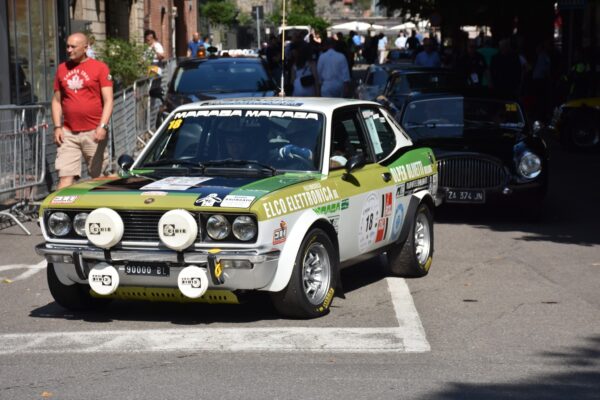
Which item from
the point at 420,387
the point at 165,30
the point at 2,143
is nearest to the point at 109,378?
the point at 420,387

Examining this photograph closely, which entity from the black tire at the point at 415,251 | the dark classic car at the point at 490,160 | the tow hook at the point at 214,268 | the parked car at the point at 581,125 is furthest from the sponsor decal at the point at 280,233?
the parked car at the point at 581,125

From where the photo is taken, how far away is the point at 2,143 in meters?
12.6

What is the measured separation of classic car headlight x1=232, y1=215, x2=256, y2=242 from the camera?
293 inches

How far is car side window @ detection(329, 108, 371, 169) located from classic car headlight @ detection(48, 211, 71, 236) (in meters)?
1.92

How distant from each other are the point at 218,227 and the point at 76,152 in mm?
5258

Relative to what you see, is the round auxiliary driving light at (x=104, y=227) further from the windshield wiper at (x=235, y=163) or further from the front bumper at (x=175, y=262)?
the windshield wiper at (x=235, y=163)

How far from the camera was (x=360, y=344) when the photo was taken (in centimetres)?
723

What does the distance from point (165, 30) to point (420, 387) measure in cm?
4282

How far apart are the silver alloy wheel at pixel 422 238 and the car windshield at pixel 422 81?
10.4 metres

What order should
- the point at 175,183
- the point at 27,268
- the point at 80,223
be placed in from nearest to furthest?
the point at 80,223 → the point at 175,183 → the point at 27,268

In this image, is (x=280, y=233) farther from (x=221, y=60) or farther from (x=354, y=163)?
(x=221, y=60)

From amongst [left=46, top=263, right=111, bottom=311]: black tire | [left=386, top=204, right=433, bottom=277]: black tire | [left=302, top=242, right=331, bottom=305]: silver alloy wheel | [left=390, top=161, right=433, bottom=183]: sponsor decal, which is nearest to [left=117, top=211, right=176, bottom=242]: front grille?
[left=46, top=263, right=111, bottom=311]: black tire

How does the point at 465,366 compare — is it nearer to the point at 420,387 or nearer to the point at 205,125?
the point at 420,387

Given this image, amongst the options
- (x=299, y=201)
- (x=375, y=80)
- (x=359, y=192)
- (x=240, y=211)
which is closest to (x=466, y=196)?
(x=359, y=192)
